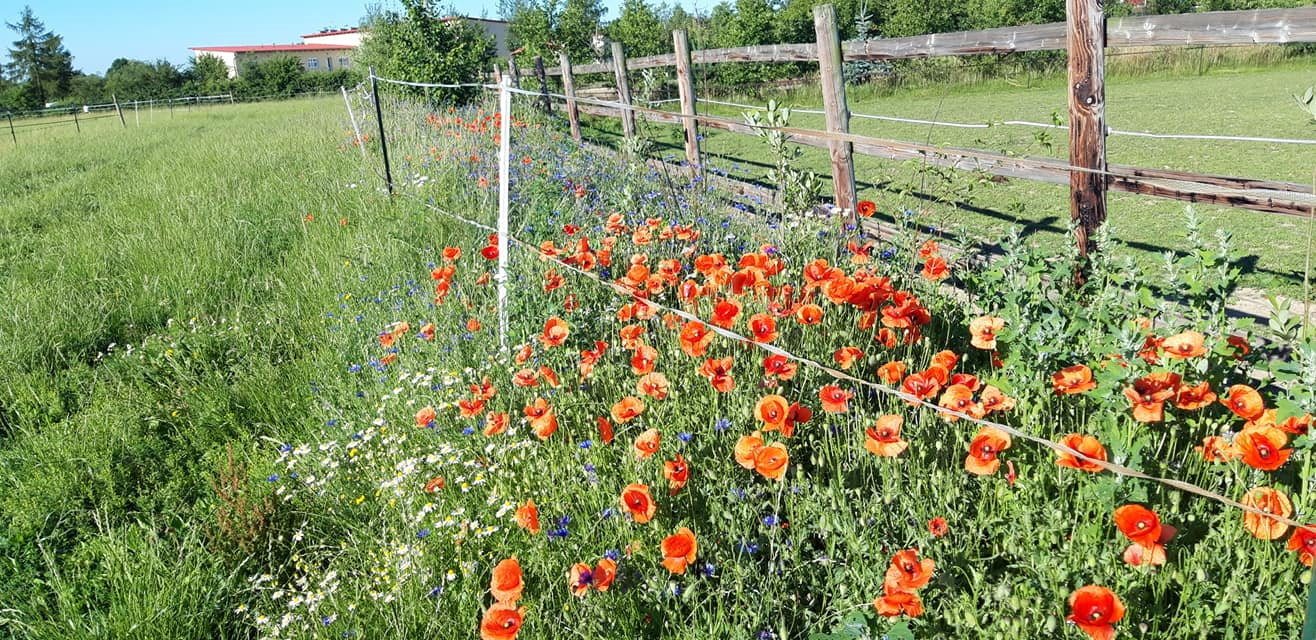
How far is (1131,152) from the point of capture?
352 inches

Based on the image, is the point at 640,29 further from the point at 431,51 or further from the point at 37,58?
the point at 37,58

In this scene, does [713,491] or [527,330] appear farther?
[527,330]

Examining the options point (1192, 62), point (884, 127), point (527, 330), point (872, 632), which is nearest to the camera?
point (872, 632)

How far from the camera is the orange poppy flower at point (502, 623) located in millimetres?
1518

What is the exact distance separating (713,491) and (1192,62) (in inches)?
933

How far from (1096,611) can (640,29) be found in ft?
129

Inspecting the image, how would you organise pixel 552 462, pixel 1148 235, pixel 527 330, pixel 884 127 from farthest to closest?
pixel 884 127 < pixel 1148 235 < pixel 527 330 < pixel 552 462

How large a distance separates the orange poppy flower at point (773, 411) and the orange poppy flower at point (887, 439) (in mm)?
194

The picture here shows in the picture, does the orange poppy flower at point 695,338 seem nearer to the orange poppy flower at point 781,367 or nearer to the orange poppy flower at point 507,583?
the orange poppy flower at point 781,367

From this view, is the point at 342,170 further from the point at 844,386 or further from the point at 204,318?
the point at 844,386

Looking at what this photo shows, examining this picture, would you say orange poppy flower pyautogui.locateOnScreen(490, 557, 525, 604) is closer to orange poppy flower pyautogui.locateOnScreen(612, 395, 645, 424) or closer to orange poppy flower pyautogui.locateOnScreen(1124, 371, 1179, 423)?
orange poppy flower pyautogui.locateOnScreen(612, 395, 645, 424)

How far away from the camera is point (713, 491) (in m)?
2.04

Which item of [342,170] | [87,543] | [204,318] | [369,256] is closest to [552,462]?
[87,543]

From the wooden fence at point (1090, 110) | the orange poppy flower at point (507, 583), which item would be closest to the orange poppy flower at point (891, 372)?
the wooden fence at point (1090, 110)
